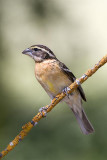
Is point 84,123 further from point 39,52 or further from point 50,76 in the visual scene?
point 39,52

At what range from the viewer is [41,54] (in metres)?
3.99

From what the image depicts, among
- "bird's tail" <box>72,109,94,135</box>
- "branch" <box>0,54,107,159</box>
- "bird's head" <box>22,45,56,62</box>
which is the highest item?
"bird's head" <box>22,45,56,62</box>

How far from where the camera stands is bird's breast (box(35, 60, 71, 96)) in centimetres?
391

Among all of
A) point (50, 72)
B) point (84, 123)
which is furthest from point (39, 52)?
point (84, 123)

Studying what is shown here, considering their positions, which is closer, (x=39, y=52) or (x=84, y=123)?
(x=39, y=52)

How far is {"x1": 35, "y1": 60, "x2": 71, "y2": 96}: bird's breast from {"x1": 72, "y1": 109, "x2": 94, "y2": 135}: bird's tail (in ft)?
1.94

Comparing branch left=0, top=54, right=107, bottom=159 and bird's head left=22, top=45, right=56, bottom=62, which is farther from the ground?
bird's head left=22, top=45, right=56, bottom=62

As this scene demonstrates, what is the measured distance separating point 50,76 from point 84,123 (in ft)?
2.64

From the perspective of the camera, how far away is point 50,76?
3930mm

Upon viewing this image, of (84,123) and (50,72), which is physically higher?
(50,72)

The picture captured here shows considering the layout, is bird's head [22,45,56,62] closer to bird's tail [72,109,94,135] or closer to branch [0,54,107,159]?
bird's tail [72,109,94,135]

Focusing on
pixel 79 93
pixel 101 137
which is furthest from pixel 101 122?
pixel 79 93

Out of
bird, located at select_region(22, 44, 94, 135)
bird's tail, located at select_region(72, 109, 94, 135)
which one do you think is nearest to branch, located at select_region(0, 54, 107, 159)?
bird, located at select_region(22, 44, 94, 135)

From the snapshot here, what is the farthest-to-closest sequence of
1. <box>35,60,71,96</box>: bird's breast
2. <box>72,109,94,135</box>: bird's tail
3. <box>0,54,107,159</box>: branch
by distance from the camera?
<box>72,109,94,135</box>: bird's tail, <box>35,60,71,96</box>: bird's breast, <box>0,54,107,159</box>: branch
